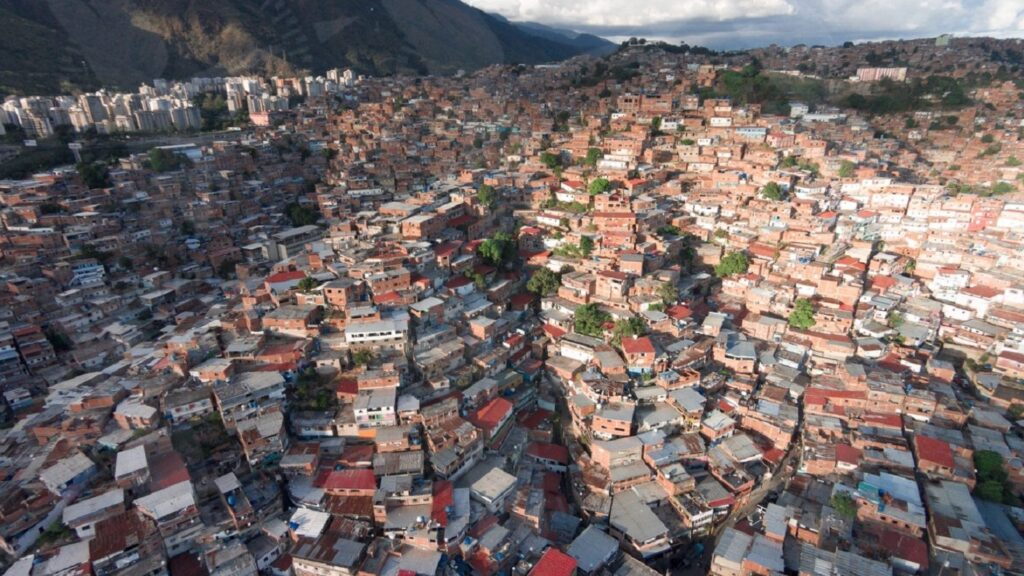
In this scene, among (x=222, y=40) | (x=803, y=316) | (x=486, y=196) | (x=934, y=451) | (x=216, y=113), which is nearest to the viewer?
(x=934, y=451)

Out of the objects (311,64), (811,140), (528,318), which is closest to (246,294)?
(528,318)

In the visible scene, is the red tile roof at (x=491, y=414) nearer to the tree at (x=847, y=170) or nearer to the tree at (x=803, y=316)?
the tree at (x=803, y=316)

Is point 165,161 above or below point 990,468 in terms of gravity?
above

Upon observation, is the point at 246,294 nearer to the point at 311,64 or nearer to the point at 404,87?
the point at 404,87

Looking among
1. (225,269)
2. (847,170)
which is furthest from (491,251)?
(847,170)

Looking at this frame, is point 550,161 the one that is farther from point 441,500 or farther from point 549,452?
point 441,500

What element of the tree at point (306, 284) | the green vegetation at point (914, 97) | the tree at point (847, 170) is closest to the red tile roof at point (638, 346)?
the tree at point (306, 284)

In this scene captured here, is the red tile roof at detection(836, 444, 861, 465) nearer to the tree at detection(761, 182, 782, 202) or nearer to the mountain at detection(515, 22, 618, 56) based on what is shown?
the tree at detection(761, 182, 782, 202)
